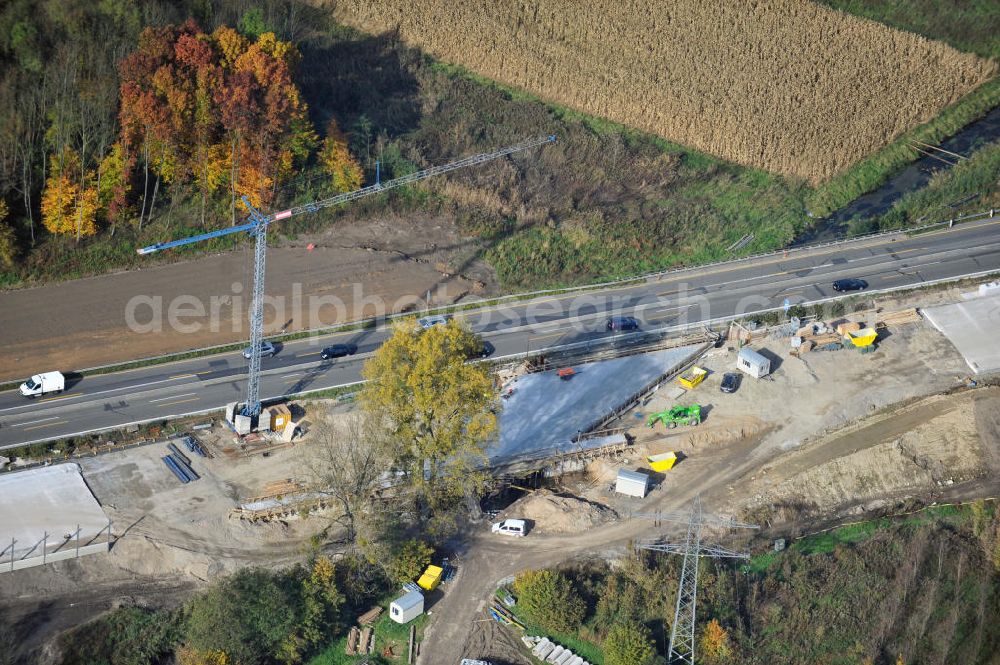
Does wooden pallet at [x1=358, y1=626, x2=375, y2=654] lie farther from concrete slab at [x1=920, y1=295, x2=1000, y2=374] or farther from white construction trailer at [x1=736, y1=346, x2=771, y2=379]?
concrete slab at [x1=920, y1=295, x2=1000, y2=374]

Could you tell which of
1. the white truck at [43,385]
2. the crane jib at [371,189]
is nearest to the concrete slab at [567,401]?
the crane jib at [371,189]

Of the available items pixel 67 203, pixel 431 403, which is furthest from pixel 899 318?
pixel 67 203

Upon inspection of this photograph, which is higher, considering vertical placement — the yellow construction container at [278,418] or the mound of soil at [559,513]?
the yellow construction container at [278,418]

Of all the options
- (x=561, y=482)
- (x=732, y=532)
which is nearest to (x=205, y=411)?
(x=561, y=482)

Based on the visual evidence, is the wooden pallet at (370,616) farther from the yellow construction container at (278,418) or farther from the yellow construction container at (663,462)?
the yellow construction container at (663,462)

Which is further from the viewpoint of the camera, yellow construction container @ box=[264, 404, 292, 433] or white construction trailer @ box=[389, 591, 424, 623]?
yellow construction container @ box=[264, 404, 292, 433]

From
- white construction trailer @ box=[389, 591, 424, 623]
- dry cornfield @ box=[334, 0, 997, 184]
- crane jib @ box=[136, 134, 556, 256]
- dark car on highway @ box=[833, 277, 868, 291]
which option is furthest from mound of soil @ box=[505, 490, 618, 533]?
dry cornfield @ box=[334, 0, 997, 184]

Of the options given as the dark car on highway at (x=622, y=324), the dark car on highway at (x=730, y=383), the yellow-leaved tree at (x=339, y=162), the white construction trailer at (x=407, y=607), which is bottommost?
the white construction trailer at (x=407, y=607)
